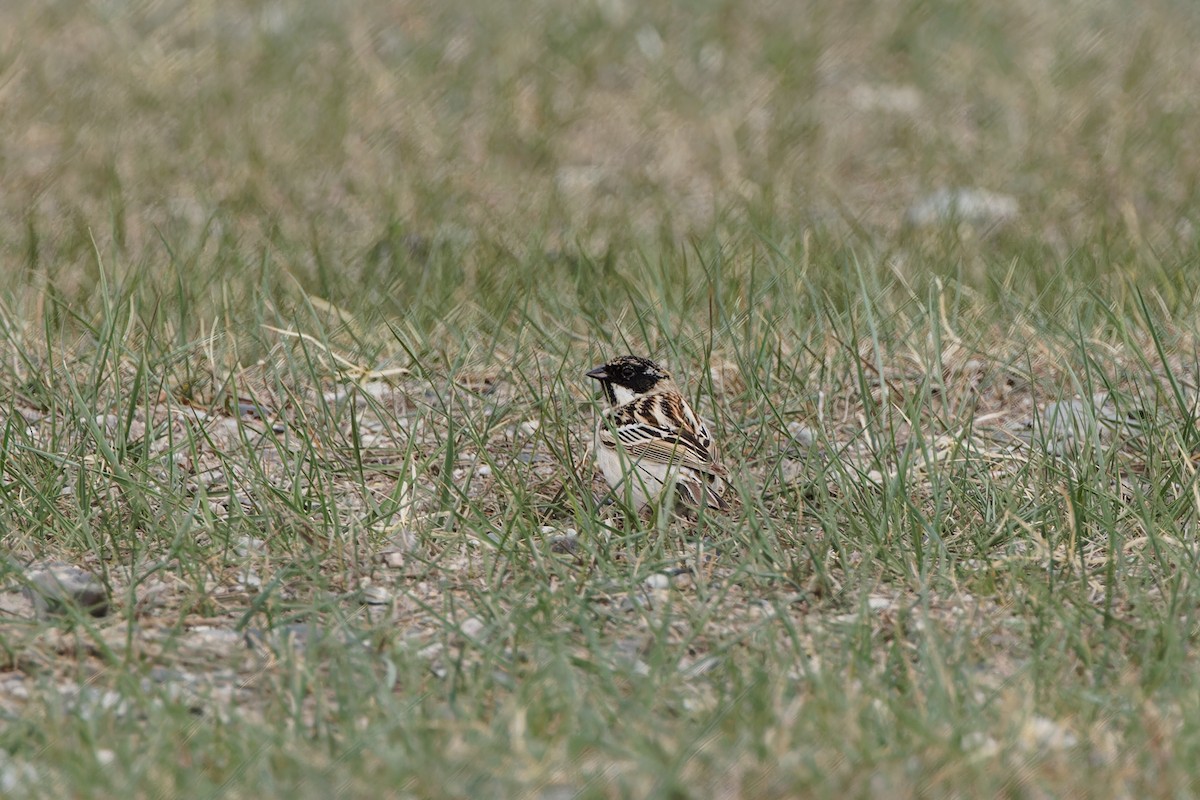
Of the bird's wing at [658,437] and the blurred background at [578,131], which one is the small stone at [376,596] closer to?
the bird's wing at [658,437]

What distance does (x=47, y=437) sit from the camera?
17.9 ft

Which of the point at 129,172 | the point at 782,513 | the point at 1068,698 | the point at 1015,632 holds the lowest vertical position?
the point at 1068,698

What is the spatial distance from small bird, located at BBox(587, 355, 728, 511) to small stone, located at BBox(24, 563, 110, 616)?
4.82 ft

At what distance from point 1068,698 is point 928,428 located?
7.42 feet

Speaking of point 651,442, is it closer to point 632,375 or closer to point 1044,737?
point 632,375

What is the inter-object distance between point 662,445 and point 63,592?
1894 millimetres

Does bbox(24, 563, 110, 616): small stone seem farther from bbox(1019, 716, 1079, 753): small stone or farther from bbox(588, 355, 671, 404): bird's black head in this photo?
bbox(1019, 716, 1079, 753): small stone

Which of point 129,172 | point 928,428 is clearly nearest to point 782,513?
point 928,428

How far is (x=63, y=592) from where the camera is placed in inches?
165

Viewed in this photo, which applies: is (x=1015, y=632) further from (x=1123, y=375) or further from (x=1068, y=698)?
(x=1123, y=375)

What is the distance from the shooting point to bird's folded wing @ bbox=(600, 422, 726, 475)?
5.22 m

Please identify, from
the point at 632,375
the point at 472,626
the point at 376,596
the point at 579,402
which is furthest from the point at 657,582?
the point at 579,402

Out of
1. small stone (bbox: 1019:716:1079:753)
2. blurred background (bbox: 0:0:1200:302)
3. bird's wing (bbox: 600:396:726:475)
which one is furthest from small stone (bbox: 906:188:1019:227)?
small stone (bbox: 1019:716:1079:753)

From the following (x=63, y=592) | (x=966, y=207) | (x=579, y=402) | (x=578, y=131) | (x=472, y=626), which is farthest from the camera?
(x=578, y=131)
